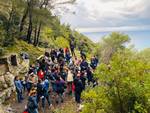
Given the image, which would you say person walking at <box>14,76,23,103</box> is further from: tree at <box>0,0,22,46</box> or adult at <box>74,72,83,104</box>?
tree at <box>0,0,22,46</box>

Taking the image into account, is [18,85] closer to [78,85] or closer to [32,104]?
[78,85]

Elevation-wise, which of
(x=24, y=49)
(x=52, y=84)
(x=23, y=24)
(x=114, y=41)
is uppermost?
(x=23, y=24)

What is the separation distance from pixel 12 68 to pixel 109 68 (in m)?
23.6

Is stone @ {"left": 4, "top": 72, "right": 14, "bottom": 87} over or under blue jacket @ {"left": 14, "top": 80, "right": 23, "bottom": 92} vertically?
under

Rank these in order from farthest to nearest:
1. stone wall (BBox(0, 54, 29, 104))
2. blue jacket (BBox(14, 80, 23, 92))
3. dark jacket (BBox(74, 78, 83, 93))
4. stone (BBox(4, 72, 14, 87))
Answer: stone (BBox(4, 72, 14, 87)), stone wall (BBox(0, 54, 29, 104)), blue jacket (BBox(14, 80, 23, 92)), dark jacket (BBox(74, 78, 83, 93))

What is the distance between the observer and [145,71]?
16.9m

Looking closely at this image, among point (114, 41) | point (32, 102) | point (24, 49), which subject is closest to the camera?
point (32, 102)

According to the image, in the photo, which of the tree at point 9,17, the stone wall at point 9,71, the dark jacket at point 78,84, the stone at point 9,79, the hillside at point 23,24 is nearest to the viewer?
the dark jacket at point 78,84

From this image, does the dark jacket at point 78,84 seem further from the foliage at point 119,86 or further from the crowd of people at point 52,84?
the foliage at point 119,86

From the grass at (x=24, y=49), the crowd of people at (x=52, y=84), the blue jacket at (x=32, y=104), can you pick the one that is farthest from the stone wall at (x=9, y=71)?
the blue jacket at (x=32, y=104)

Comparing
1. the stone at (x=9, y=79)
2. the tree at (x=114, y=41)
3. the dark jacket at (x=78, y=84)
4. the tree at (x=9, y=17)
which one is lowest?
the tree at (x=114, y=41)

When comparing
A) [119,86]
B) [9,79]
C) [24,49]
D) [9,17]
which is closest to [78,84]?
[9,79]

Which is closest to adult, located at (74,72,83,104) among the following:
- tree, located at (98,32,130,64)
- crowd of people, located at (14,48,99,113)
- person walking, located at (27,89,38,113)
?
crowd of people, located at (14,48,99,113)

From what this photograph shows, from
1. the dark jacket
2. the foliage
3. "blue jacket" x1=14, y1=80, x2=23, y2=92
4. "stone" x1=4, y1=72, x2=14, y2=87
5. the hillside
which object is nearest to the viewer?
the foliage
